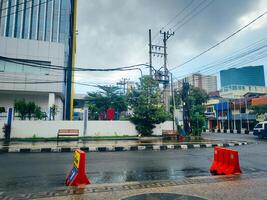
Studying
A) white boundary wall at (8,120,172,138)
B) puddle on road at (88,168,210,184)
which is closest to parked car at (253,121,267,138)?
white boundary wall at (8,120,172,138)

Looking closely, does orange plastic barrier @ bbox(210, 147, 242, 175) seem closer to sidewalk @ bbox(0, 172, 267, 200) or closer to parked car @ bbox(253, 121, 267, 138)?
sidewalk @ bbox(0, 172, 267, 200)

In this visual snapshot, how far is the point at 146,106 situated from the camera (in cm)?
2309

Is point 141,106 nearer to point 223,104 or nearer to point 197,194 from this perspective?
point 197,194

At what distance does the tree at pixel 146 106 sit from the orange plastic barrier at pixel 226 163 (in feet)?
51.7

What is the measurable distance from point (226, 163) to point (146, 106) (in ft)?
53.2

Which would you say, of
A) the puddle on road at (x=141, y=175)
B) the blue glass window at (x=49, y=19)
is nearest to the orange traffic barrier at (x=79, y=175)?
the puddle on road at (x=141, y=175)

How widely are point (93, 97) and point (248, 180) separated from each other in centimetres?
4564

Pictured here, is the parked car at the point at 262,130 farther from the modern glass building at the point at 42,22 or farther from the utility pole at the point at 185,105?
the modern glass building at the point at 42,22

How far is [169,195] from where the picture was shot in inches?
181

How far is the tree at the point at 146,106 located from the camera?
23.2 metres

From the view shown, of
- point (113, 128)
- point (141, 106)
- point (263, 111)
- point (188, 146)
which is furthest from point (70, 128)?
point (263, 111)

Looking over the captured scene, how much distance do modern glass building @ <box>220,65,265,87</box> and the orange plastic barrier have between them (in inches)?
5577

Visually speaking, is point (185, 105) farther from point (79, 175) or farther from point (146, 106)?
point (79, 175)

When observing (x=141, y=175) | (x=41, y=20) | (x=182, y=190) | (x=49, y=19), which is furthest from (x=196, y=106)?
(x=41, y=20)
